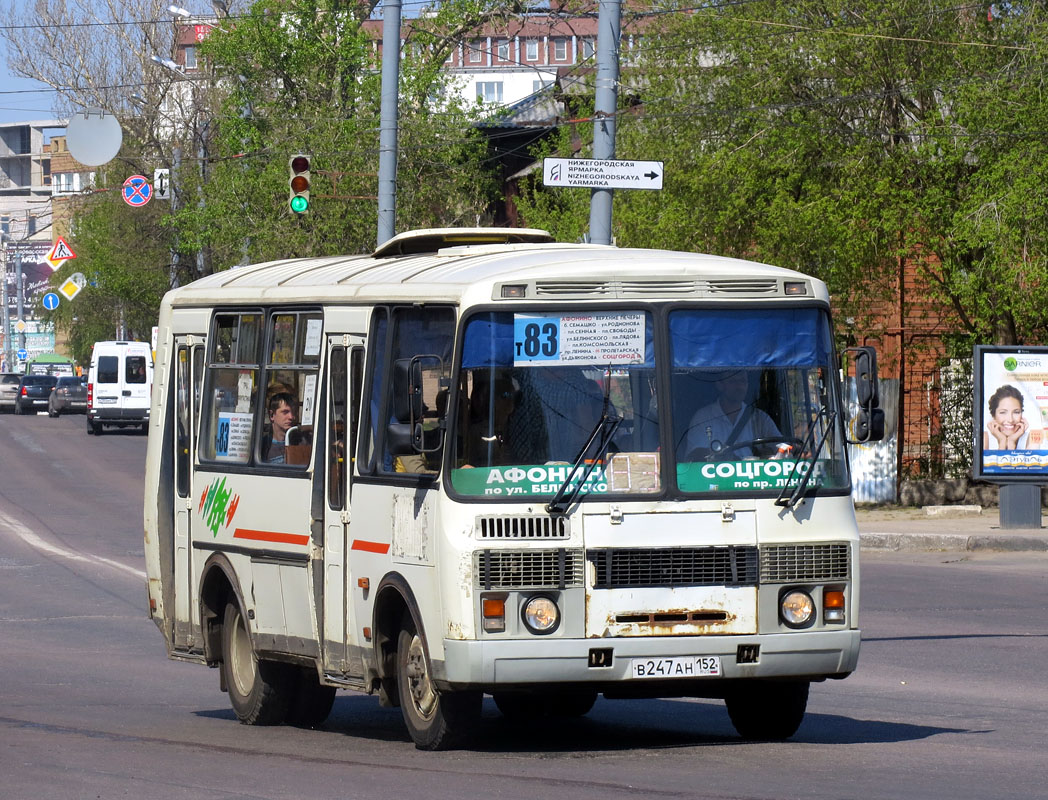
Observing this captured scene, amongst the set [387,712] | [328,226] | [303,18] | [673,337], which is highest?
[303,18]

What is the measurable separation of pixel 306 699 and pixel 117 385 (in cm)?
4588

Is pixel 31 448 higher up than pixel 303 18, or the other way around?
pixel 303 18

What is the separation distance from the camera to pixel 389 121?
25.9 meters

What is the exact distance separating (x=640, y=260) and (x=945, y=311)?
67.3ft

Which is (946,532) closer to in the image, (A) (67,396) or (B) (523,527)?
(B) (523,527)

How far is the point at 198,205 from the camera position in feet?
194

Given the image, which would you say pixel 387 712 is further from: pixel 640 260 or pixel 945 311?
pixel 945 311

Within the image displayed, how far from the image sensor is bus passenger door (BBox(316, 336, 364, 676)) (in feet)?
32.6

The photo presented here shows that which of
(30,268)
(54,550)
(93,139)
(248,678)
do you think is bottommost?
(54,550)

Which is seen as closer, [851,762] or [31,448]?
[851,762]

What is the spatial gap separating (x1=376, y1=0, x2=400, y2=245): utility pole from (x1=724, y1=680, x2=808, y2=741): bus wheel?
1659cm

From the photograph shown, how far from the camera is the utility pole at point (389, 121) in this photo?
25828mm

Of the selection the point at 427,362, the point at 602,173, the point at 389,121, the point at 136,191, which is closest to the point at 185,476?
the point at 427,362

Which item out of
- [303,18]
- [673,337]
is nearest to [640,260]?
[673,337]
